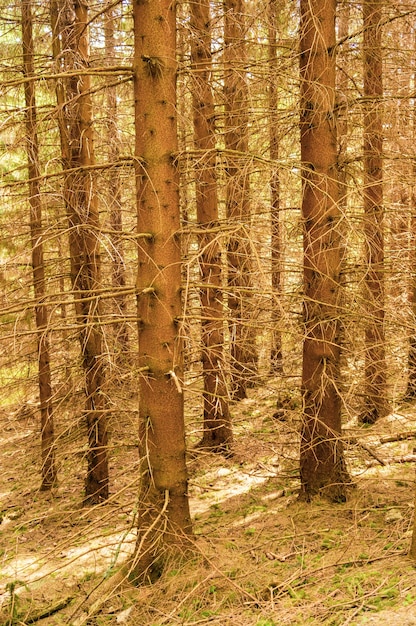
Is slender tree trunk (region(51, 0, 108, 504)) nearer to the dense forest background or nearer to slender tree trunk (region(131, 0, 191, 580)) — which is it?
the dense forest background

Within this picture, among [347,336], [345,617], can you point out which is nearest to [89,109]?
[347,336]

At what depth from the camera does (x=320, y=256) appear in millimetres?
6773

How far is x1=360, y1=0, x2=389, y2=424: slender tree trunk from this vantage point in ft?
21.1

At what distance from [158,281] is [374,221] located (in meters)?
3.04

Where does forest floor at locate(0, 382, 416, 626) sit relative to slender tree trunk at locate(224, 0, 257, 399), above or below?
below

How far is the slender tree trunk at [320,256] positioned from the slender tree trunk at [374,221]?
0.41 m

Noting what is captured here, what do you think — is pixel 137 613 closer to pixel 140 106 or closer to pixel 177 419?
pixel 177 419

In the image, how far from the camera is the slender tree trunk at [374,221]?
6.42 meters

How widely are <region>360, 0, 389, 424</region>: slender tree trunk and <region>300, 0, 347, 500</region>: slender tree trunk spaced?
16.0 inches

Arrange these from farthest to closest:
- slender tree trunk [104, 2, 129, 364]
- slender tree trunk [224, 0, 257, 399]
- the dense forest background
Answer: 1. slender tree trunk [104, 2, 129, 364]
2. slender tree trunk [224, 0, 257, 399]
3. the dense forest background

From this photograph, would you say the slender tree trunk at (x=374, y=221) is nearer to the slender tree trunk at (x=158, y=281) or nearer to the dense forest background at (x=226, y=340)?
the dense forest background at (x=226, y=340)

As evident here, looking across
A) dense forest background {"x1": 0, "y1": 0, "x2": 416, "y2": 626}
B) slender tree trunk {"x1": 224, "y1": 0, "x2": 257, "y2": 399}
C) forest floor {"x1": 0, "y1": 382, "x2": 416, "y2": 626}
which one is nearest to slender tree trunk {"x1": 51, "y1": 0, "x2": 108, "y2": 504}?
dense forest background {"x1": 0, "y1": 0, "x2": 416, "y2": 626}

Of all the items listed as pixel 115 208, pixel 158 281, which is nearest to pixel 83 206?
pixel 115 208

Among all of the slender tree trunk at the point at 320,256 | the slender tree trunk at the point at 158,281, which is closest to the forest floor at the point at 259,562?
the slender tree trunk at the point at 158,281
